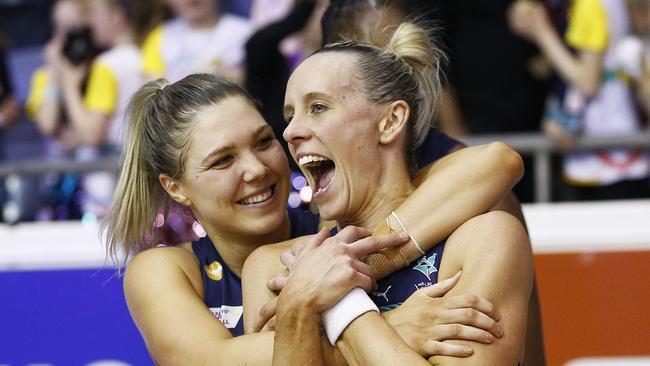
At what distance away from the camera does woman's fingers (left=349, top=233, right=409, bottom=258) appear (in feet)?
7.80

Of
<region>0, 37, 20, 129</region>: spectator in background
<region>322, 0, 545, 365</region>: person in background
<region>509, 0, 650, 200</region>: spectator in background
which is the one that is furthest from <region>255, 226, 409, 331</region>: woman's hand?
<region>0, 37, 20, 129</region>: spectator in background

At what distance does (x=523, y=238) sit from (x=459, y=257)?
0.15 m

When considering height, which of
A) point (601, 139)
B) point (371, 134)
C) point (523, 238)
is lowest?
point (601, 139)

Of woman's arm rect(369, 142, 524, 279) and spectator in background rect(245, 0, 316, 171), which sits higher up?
woman's arm rect(369, 142, 524, 279)

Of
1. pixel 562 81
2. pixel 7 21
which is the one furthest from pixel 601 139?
pixel 7 21

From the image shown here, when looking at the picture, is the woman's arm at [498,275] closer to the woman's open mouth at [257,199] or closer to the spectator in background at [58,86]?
the woman's open mouth at [257,199]

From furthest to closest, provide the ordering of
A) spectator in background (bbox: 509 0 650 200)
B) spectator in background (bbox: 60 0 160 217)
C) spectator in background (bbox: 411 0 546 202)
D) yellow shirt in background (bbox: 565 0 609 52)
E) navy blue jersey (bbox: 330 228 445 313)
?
1. spectator in background (bbox: 60 0 160 217)
2. spectator in background (bbox: 411 0 546 202)
3. yellow shirt in background (bbox: 565 0 609 52)
4. spectator in background (bbox: 509 0 650 200)
5. navy blue jersey (bbox: 330 228 445 313)

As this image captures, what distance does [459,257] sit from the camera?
2426 mm

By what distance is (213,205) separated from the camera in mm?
2906

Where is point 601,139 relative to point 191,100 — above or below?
below

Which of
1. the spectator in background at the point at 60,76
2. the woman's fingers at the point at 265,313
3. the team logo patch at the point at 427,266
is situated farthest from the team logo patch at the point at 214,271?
the spectator in background at the point at 60,76

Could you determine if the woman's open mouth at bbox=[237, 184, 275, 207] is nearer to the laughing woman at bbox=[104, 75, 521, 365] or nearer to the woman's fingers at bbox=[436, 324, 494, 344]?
the laughing woman at bbox=[104, 75, 521, 365]

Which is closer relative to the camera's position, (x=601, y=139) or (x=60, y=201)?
(x=601, y=139)

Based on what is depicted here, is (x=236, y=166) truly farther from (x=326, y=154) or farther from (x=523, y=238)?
(x=523, y=238)
